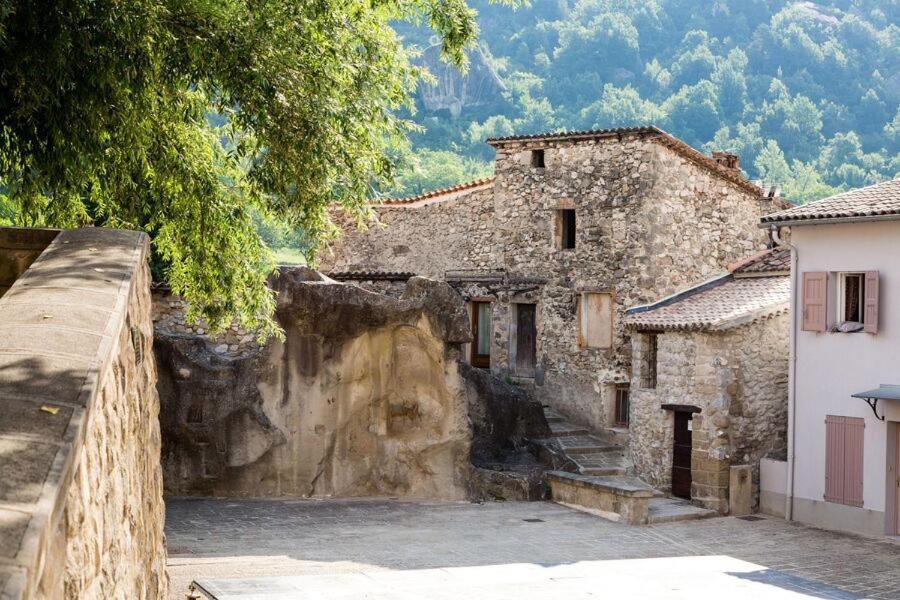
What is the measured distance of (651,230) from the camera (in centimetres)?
2288

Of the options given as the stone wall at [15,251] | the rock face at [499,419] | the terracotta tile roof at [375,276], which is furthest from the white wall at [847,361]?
the stone wall at [15,251]

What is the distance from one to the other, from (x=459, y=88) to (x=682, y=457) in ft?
160

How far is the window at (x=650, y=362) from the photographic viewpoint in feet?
68.5

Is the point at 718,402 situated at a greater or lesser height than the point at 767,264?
lesser

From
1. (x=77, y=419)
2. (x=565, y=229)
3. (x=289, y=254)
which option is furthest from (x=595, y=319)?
(x=289, y=254)

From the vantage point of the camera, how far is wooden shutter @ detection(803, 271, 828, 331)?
61.1ft

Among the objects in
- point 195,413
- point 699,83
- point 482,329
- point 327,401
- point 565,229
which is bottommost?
point 195,413

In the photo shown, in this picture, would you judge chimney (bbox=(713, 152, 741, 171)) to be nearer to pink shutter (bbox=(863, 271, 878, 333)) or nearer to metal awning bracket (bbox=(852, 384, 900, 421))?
pink shutter (bbox=(863, 271, 878, 333))

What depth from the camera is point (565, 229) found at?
2458 cm

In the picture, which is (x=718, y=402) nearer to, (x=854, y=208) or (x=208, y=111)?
(x=854, y=208)

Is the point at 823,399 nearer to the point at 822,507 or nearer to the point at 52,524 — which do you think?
the point at 822,507

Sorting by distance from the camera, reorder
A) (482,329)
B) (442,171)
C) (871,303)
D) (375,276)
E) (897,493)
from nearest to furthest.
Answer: (897,493) < (871,303) < (375,276) < (482,329) < (442,171)

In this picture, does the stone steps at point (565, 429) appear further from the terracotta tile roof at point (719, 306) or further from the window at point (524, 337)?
the terracotta tile roof at point (719, 306)

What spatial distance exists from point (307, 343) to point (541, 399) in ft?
24.0
